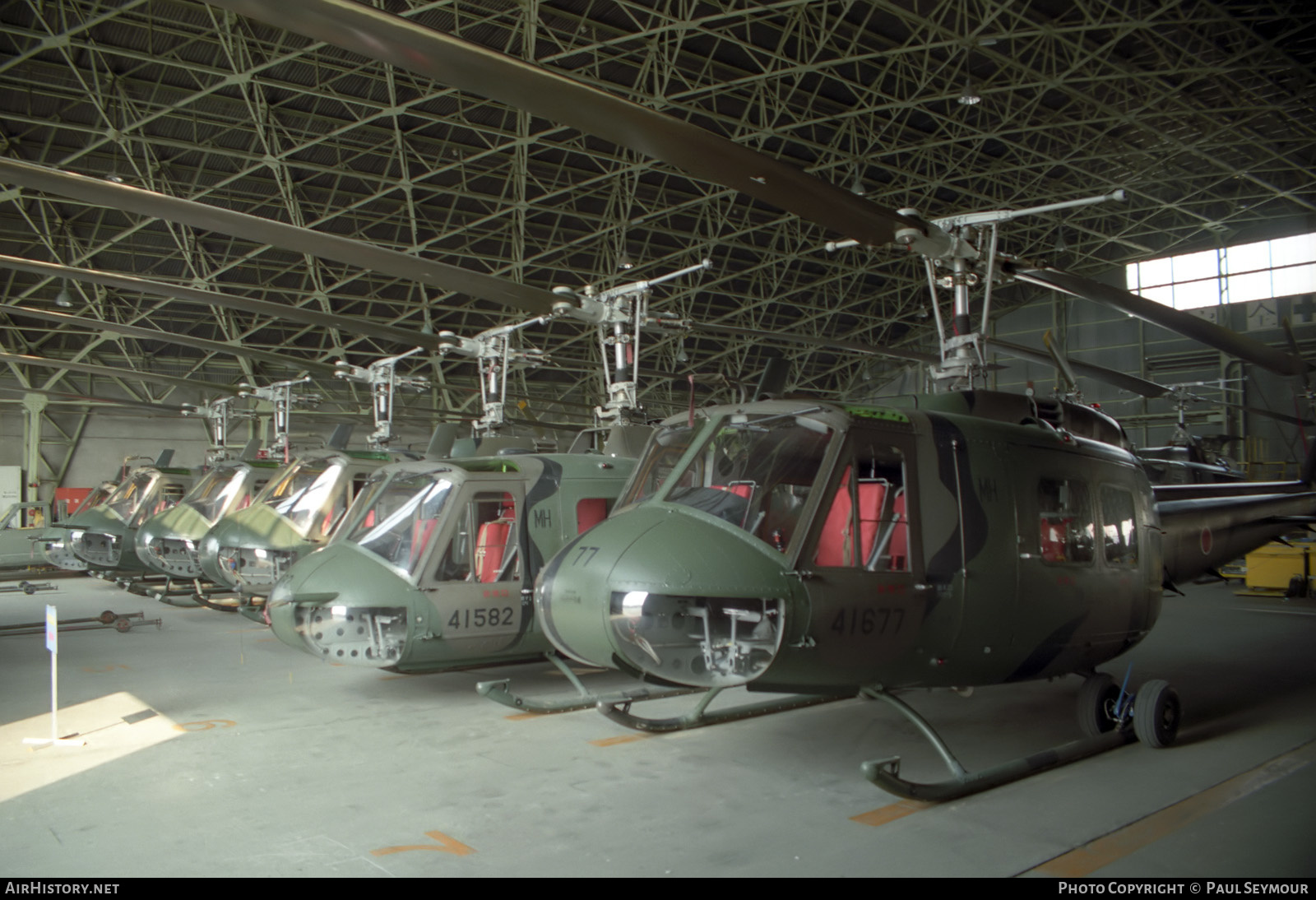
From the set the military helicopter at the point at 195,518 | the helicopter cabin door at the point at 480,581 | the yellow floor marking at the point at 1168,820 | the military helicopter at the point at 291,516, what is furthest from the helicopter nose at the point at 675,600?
the military helicopter at the point at 195,518

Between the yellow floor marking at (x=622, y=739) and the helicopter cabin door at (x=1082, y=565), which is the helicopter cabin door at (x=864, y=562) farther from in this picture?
the yellow floor marking at (x=622, y=739)

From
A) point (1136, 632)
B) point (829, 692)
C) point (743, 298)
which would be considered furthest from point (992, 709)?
point (743, 298)

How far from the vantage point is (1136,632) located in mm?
6426

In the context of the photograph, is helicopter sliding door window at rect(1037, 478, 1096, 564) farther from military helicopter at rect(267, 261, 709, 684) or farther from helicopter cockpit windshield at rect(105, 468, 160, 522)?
helicopter cockpit windshield at rect(105, 468, 160, 522)

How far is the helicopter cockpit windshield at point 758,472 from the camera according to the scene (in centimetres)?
489

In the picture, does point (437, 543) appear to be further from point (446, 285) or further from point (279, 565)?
Answer: point (279, 565)

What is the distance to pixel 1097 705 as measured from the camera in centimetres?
593

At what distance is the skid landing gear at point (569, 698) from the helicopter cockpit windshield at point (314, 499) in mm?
4326

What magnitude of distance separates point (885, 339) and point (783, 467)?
108ft

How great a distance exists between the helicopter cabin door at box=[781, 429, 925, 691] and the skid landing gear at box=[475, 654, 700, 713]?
1605 mm

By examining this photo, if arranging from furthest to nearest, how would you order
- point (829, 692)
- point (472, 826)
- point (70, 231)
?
point (70, 231), point (829, 692), point (472, 826)

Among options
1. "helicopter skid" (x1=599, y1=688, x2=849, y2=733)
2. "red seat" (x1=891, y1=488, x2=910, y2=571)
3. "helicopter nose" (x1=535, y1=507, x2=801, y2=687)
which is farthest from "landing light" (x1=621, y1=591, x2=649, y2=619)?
"red seat" (x1=891, y1=488, x2=910, y2=571)

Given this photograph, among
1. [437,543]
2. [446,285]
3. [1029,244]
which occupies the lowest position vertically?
[437,543]

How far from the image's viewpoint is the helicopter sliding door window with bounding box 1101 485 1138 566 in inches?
242
